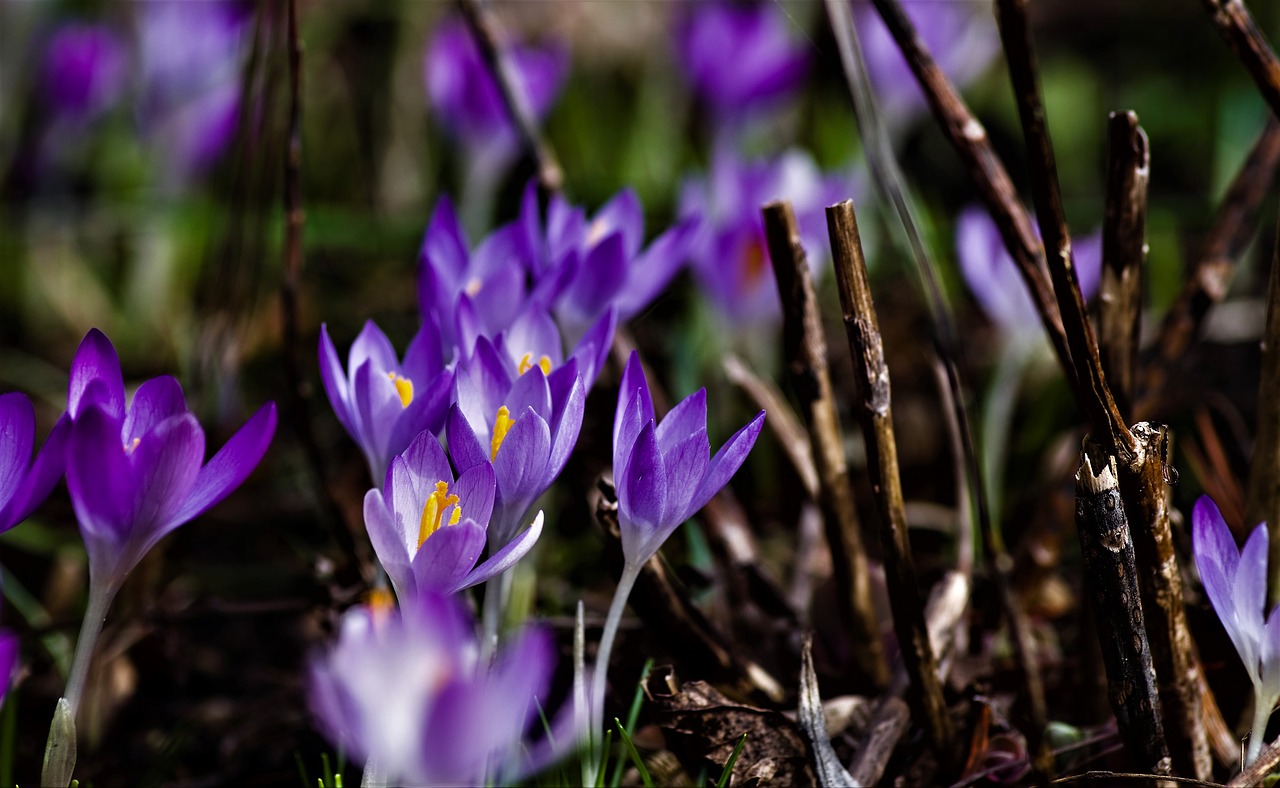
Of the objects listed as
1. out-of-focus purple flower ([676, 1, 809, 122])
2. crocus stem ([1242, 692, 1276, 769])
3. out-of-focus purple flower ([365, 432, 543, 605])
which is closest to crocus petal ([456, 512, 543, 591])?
out-of-focus purple flower ([365, 432, 543, 605])

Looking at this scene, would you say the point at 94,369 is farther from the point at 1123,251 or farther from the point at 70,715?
the point at 1123,251

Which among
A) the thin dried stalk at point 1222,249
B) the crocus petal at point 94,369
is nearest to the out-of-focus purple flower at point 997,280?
the thin dried stalk at point 1222,249

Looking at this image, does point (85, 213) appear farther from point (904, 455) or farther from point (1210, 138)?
point (1210, 138)

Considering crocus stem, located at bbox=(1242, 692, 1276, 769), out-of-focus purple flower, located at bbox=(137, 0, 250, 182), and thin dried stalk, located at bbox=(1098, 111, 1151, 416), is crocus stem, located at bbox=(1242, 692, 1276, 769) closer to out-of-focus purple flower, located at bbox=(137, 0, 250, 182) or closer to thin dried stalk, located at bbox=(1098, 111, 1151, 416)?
thin dried stalk, located at bbox=(1098, 111, 1151, 416)

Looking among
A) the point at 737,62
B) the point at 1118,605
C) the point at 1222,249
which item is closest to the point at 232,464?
the point at 1118,605

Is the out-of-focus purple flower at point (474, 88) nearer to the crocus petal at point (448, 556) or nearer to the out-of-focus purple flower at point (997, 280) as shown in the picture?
the out-of-focus purple flower at point (997, 280)
